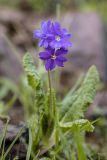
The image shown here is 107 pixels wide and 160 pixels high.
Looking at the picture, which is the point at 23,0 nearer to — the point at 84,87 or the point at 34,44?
the point at 34,44

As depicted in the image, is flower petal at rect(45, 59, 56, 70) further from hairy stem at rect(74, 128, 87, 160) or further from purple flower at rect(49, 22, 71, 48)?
hairy stem at rect(74, 128, 87, 160)

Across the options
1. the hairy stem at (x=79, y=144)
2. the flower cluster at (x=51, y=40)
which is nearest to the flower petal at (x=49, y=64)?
the flower cluster at (x=51, y=40)

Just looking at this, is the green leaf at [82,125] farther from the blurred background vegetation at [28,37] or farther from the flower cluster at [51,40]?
the blurred background vegetation at [28,37]

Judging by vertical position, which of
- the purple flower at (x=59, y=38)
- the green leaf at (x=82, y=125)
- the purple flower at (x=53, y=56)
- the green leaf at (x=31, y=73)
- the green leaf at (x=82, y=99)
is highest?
the purple flower at (x=59, y=38)

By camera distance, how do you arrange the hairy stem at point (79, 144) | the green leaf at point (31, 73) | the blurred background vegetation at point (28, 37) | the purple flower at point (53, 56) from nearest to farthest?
the hairy stem at point (79, 144), the purple flower at point (53, 56), the green leaf at point (31, 73), the blurred background vegetation at point (28, 37)

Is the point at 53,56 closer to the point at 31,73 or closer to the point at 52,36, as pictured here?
the point at 52,36

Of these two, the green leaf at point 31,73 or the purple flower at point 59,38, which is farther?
the green leaf at point 31,73

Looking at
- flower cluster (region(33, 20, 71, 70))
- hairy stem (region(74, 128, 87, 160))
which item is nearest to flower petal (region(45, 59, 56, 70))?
flower cluster (region(33, 20, 71, 70))

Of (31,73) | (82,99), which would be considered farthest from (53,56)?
(82,99)
